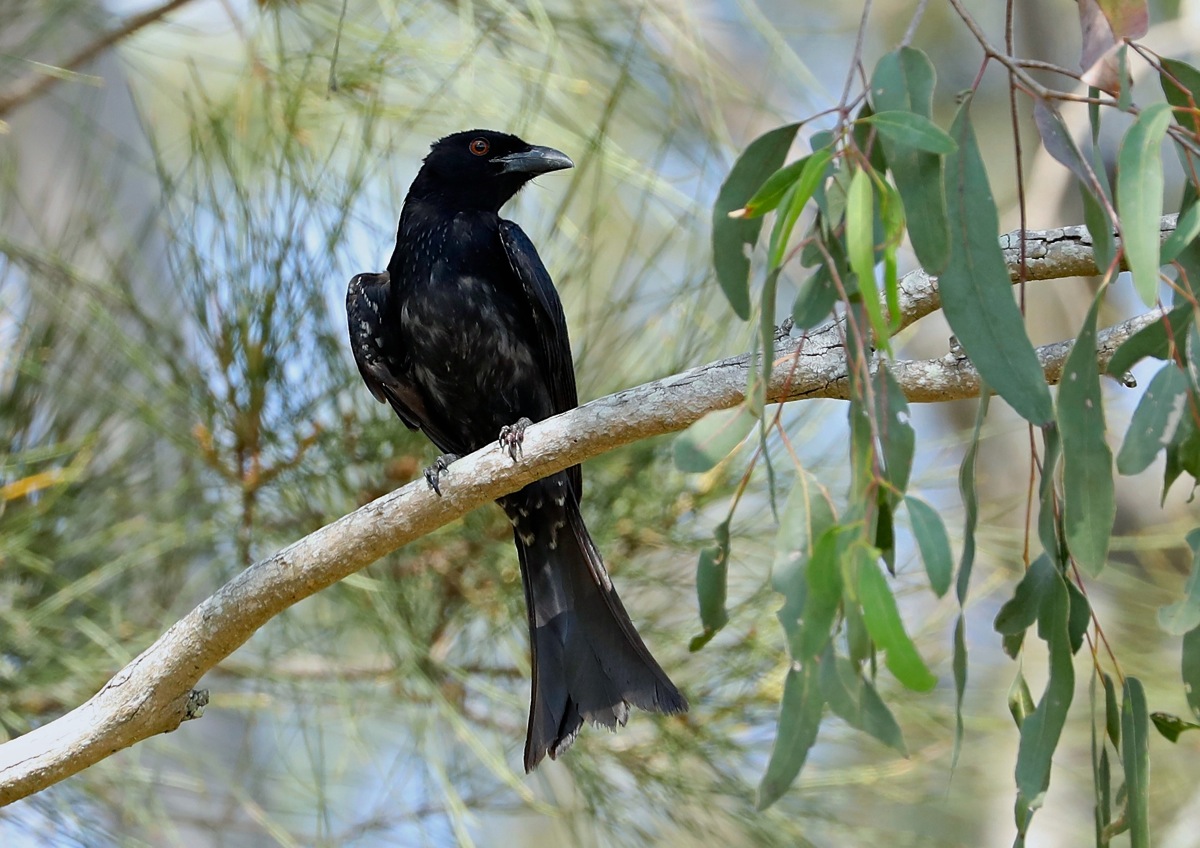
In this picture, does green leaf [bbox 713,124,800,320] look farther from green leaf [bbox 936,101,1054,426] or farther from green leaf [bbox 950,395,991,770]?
green leaf [bbox 950,395,991,770]

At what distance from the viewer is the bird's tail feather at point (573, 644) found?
2994mm

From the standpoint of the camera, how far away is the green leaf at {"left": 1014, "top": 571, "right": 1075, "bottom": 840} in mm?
1590

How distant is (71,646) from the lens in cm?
360

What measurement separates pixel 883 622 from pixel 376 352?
241cm

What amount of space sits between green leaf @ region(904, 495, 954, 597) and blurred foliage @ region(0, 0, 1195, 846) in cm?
194

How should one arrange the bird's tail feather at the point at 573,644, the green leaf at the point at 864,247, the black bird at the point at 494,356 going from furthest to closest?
1. the black bird at the point at 494,356
2. the bird's tail feather at the point at 573,644
3. the green leaf at the point at 864,247

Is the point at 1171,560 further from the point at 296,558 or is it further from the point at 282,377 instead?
the point at 296,558

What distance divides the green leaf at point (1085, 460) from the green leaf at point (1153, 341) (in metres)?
0.06

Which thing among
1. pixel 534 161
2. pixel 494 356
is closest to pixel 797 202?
pixel 494 356

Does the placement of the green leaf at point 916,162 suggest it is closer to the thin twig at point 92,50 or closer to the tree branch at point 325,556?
the tree branch at point 325,556

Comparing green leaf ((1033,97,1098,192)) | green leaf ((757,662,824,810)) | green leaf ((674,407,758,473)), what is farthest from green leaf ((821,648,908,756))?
green leaf ((1033,97,1098,192))

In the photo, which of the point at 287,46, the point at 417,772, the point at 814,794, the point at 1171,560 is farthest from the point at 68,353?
the point at 1171,560

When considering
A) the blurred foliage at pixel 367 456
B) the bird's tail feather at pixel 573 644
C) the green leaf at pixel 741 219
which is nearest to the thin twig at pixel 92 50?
the blurred foliage at pixel 367 456

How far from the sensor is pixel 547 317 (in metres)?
3.41
